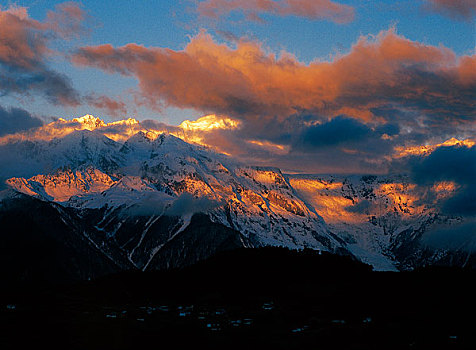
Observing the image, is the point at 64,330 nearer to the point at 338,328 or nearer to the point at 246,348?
the point at 246,348

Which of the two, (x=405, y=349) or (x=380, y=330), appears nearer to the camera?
(x=405, y=349)

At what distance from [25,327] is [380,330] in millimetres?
105133

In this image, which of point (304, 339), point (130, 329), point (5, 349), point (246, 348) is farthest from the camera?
point (130, 329)

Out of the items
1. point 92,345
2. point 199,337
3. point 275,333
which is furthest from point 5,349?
point 275,333

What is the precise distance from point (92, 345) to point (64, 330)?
24239 millimetres

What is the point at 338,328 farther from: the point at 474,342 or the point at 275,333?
the point at 474,342

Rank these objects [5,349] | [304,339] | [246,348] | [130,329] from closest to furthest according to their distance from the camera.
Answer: [5,349], [246,348], [304,339], [130,329]

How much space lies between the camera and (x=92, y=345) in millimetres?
172875

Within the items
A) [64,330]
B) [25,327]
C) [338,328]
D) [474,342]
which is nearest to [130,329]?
[64,330]

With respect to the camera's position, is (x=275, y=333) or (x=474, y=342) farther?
(x=275, y=333)

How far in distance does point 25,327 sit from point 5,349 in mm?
33942

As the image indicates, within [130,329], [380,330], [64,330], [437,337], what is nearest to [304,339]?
[380,330]

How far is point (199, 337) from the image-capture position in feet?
617

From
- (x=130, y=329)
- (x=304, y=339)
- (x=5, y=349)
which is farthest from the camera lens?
(x=130, y=329)
